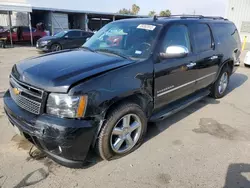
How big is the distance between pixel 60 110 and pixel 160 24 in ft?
7.12

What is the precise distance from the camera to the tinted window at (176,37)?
11.9 ft

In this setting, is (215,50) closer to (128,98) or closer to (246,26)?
(128,98)

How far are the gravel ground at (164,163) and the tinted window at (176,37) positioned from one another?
1.47m

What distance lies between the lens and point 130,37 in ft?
12.2

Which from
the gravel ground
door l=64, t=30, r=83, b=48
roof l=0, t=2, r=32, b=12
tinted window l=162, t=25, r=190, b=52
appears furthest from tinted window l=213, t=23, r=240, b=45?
roof l=0, t=2, r=32, b=12

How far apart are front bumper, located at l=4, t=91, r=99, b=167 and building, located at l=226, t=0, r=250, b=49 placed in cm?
2499

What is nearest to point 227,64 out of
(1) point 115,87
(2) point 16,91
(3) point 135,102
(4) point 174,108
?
(4) point 174,108

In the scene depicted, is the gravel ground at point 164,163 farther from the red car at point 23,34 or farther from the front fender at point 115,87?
the red car at point 23,34

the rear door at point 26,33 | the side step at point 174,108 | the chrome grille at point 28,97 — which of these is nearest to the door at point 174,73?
the side step at point 174,108

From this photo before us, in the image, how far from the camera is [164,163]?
3104 millimetres

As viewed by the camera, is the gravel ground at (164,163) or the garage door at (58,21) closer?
the gravel ground at (164,163)

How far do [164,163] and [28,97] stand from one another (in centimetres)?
194

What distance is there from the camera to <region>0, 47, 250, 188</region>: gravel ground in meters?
2.73

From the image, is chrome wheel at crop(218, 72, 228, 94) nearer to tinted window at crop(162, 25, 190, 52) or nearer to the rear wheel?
tinted window at crop(162, 25, 190, 52)
